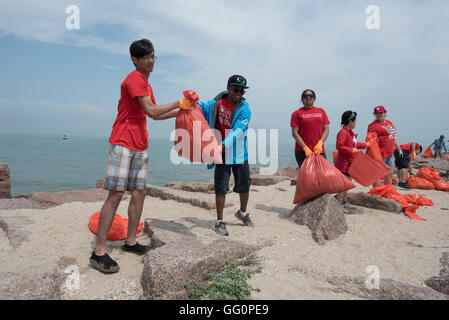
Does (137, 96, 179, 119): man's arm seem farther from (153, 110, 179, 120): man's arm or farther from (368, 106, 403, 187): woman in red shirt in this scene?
(368, 106, 403, 187): woman in red shirt

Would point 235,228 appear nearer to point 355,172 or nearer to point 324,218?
point 324,218

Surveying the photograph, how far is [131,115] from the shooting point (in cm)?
239

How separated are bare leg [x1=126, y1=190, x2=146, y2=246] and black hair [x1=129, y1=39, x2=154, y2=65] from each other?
45.6 inches

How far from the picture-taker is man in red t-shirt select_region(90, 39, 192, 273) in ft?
7.60

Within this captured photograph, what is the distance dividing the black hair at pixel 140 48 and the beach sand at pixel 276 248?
1762mm

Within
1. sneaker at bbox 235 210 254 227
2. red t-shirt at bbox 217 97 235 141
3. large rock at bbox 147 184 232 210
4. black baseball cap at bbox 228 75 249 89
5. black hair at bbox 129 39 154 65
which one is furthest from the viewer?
large rock at bbox 147 184 232 210

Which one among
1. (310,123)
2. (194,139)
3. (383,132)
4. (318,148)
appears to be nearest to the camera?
(194,139)

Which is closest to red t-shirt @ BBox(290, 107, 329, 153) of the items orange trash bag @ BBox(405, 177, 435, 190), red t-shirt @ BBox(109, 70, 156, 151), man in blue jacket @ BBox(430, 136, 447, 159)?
red t-shirt @ BBox(109, 70, 156, 151)

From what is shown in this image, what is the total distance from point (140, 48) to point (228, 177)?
1.61m

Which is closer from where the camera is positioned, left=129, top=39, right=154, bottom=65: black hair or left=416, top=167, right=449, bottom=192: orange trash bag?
left=129, top=39, right=154, bottom=65: black hair

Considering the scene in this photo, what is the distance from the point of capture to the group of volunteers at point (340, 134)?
13.6ft

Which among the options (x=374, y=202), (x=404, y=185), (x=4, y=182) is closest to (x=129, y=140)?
(x=374, y=202)

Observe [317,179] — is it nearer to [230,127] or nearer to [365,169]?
[365,169]
